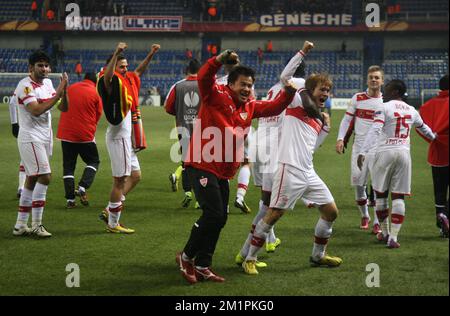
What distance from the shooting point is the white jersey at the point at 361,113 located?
9.26 metres

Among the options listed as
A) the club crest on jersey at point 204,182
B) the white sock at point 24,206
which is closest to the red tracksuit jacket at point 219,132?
the club crest on jersey at point 204,182

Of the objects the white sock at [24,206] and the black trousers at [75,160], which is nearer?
the white sock at [24,206]

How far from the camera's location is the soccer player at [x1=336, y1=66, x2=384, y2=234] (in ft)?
29.5

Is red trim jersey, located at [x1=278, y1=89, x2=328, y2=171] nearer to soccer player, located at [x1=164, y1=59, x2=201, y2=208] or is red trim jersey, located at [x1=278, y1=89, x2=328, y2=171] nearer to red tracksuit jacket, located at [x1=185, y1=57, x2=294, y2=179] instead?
red tracksuit jacket, located at [x1=185, y1=57, x2=294, y2=179]

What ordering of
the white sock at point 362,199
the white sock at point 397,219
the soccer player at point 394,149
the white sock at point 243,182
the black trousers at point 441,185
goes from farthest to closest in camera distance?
1. the white sock at point 243,182
2. the white sock at point 362,199
3. the black trousers at point 441,185
4. the soccer player at point 394,149
5. the white sock at point 397,219

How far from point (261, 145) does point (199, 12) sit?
124 ft

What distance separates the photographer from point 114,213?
8570 mm

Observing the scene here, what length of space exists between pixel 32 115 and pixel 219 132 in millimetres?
2967

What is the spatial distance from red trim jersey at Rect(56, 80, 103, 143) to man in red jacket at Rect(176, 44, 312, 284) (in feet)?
16.0

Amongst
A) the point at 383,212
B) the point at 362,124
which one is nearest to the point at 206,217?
the point at 383,212

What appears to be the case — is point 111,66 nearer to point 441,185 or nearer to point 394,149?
point 394,149

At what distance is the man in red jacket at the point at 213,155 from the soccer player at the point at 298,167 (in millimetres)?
522

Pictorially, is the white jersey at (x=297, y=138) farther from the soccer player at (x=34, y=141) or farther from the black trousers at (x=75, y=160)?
the black trousers at (x=75, y=160)
